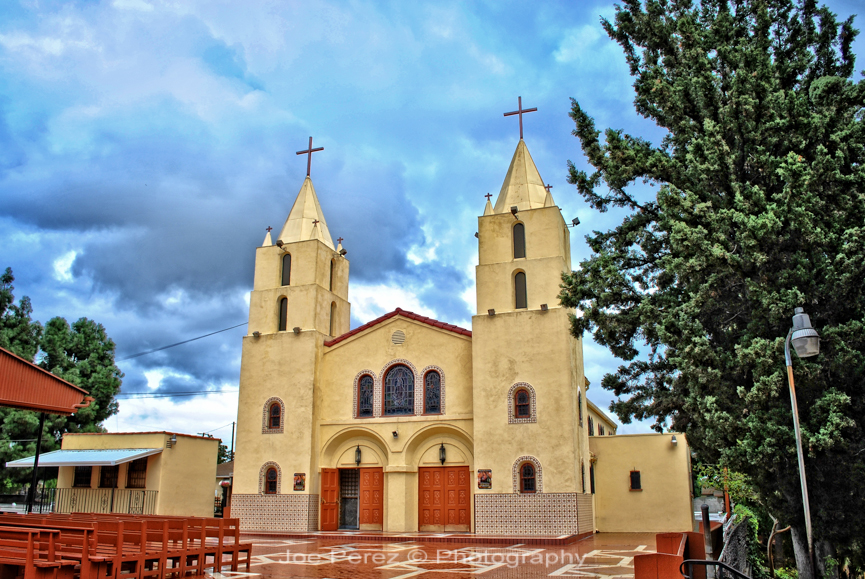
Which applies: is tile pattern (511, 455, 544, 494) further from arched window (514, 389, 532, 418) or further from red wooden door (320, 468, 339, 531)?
red wooden door (320, 468, 339, 531)

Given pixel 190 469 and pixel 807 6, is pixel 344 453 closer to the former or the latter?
pixel 190 469

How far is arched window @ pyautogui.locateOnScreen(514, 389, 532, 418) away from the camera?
68.0ft

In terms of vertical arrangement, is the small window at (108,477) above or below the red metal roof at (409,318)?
below

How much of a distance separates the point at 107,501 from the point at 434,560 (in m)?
14.3

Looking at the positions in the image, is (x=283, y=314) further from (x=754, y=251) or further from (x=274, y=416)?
(x=754, y=251)

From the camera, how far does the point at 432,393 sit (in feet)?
73.8

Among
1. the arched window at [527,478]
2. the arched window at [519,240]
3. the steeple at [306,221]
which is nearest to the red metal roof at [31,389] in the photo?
the arched window at [527,478]

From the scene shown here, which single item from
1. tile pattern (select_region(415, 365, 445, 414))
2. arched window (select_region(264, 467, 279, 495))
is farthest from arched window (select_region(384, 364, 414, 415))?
arched window (select_region(264, 467, 279, 495))

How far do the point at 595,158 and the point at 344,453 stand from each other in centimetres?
1324

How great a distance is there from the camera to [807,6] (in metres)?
13.9

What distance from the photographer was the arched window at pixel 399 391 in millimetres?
22609

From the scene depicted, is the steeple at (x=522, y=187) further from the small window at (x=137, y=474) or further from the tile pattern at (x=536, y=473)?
the small window at (x=137, y=474)

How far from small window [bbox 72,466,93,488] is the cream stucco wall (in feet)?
58.5

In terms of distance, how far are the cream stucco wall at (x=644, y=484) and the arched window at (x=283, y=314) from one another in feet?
39.0
